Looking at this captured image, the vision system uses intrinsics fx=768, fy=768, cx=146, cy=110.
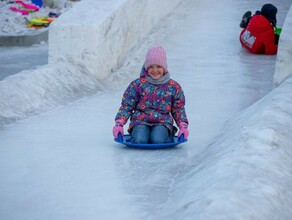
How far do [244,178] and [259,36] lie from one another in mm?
7168

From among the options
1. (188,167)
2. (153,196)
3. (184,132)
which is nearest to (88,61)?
(184,132)

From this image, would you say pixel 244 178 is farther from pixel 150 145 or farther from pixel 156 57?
pixel 156 57

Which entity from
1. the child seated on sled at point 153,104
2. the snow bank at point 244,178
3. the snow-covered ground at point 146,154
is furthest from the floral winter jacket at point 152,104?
the snow bank at point 244,178

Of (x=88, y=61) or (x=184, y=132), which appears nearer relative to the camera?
(x=184, y=132)

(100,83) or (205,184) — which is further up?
(205,184)

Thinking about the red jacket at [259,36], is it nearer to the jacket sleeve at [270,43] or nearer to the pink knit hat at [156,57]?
the jacket sleeve at [270,43]

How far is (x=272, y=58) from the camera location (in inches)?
425

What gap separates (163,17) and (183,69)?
304 centimetres

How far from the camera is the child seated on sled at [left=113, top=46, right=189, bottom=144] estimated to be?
6.32 metres

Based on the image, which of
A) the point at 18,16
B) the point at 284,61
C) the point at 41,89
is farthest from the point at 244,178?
the point at 18,16

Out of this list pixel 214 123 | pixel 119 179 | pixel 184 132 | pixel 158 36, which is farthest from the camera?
pixel 158 36

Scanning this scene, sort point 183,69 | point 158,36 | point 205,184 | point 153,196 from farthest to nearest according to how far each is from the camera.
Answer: point 158,36
point 183,69
point 153,196
point 205,184

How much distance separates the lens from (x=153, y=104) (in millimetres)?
6371

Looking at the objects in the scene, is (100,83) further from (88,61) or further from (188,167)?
(188,167)
